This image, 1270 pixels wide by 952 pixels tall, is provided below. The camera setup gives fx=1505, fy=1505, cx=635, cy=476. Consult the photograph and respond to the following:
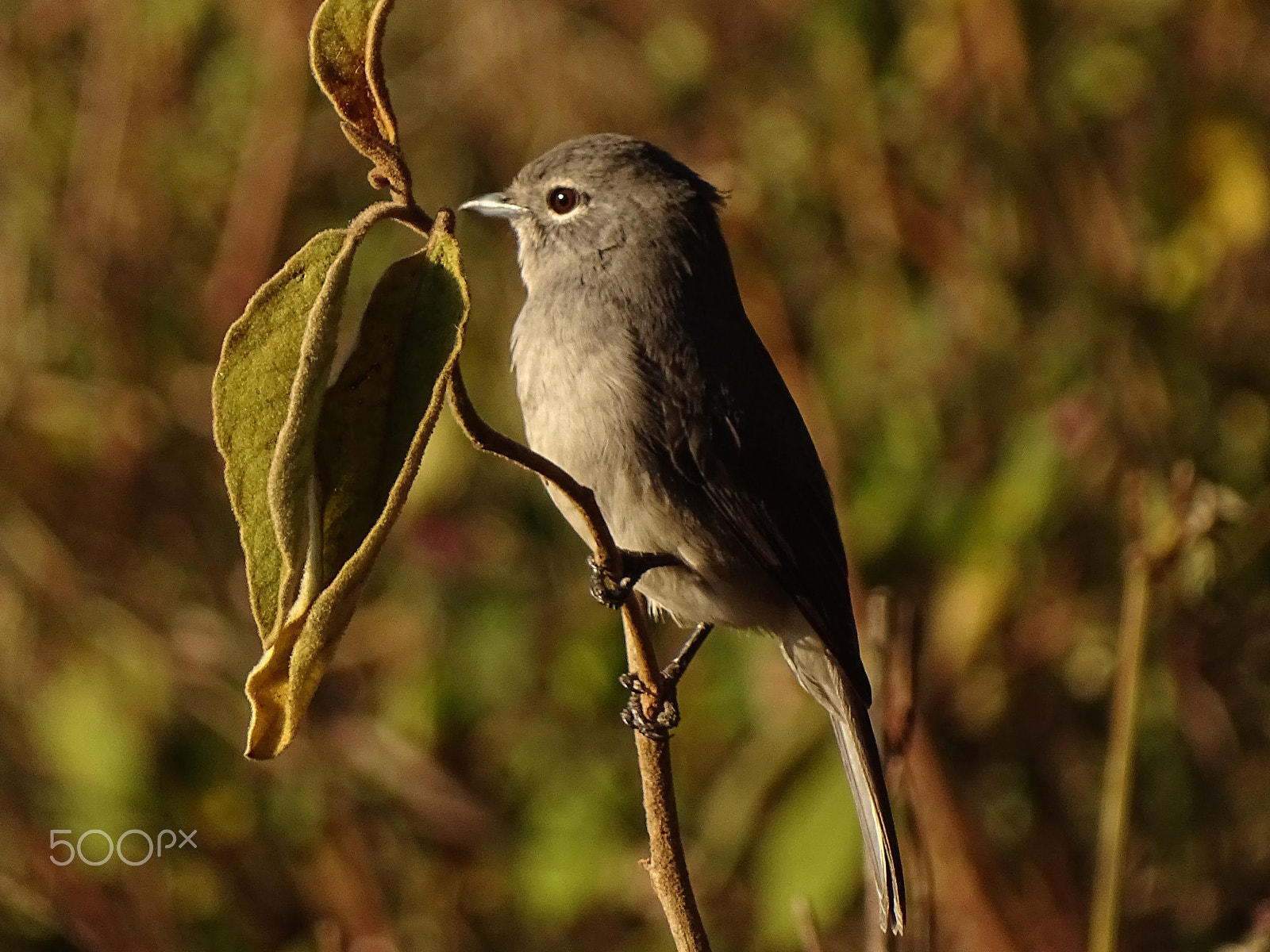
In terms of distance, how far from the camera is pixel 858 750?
3074mm

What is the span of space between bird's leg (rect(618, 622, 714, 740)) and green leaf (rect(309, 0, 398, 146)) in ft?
2.69

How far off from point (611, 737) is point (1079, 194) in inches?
83.9

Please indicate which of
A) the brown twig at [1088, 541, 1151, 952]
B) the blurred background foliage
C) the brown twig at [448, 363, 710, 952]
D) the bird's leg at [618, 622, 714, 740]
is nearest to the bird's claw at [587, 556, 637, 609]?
the bird's leg at [618, 622, 714, 740]

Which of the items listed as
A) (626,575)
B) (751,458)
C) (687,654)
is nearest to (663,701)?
(626,575)

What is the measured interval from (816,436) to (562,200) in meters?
1.07

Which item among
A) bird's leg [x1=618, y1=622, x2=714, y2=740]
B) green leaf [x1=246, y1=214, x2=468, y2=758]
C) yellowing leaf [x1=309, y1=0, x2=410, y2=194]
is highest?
yellowing leaf [x1=309, y1=0, x2=410, y2=194]

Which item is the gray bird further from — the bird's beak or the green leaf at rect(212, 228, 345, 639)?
the green leaf at rect(212, 228, 345, 639)

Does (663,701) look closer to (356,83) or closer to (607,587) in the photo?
(607,587)

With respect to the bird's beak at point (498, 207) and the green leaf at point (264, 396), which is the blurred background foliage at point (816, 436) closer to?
the bird's beak at point (498, 207)

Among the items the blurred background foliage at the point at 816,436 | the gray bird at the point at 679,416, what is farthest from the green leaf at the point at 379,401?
the blurred background foliage at the point at 816,436

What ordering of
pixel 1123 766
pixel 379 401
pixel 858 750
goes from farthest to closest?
pixel 858 750 < pixel 1123 766 < pixel 379 401

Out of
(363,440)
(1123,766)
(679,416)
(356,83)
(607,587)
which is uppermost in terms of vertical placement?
(356,83)

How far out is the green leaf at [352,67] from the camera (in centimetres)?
125

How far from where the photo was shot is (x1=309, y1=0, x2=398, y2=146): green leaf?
4.11 feet
